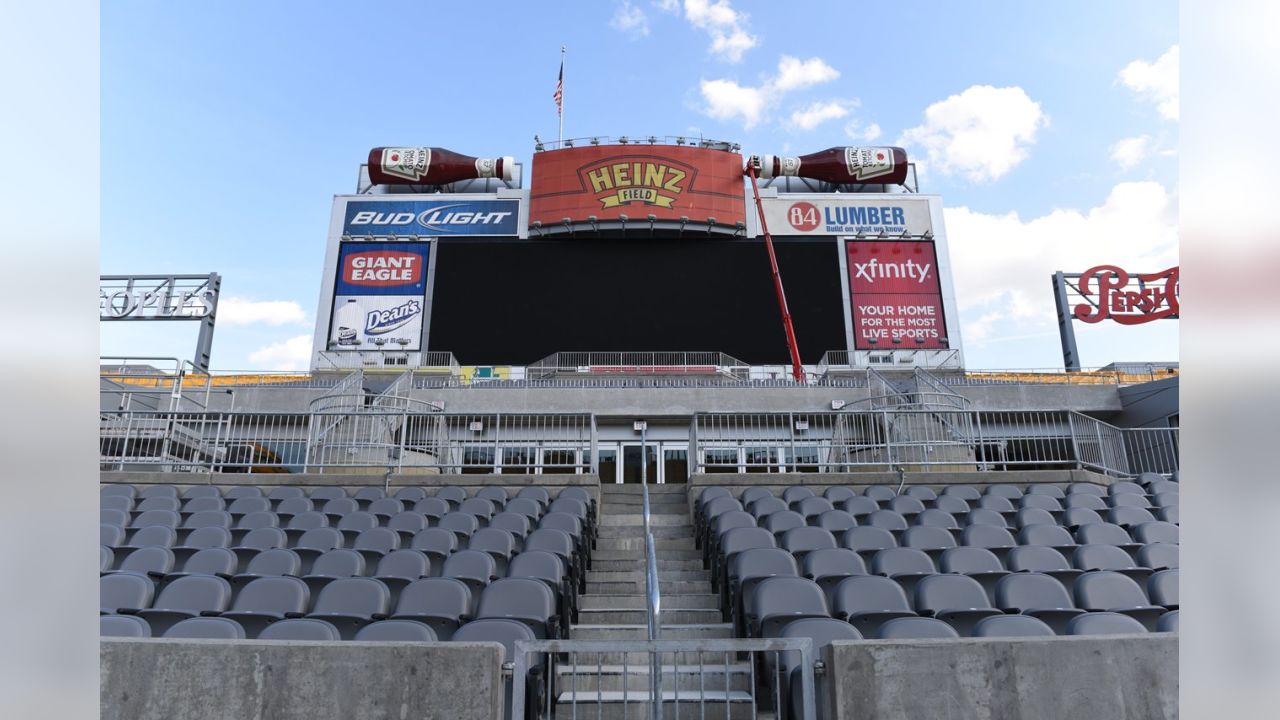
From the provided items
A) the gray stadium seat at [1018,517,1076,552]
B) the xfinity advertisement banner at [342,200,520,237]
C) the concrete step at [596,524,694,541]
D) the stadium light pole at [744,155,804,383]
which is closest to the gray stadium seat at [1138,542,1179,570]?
the gray stadium seat at [1018,517,1076,552]

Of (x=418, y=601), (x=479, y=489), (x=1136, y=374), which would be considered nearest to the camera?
(x=418, y=601)

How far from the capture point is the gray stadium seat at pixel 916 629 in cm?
509

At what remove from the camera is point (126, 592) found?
6.15 m

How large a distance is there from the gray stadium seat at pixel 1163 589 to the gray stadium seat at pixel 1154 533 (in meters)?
1.65

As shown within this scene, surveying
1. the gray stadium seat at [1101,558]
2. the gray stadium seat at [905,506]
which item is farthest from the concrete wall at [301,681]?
the gray stadium seat at [905,506]

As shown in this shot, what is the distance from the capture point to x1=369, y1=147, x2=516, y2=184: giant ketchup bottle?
34.7m

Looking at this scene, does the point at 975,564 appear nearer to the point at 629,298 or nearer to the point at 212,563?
the point at 212,563

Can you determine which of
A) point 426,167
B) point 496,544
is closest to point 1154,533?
point 496,544

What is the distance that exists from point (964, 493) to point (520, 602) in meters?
6.59

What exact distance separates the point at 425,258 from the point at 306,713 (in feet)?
98.7

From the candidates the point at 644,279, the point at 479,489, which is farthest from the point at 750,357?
the point at 479,489

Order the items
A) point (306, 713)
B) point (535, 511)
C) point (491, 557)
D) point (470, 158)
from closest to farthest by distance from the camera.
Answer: point (306, 713)
point (491, 557)
point (535, 511)
point (470, 158)
